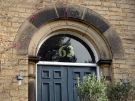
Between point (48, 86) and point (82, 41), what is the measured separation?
5.19 ft

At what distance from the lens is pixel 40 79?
10.3 metres

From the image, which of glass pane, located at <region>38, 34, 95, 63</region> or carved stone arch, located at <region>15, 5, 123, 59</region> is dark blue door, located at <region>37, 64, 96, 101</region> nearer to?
glass pane, located at <region>38, 34, 95, 63</region>

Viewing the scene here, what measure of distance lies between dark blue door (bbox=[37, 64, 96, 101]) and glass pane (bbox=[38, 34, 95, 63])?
0.31m

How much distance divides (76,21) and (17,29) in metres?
1.58

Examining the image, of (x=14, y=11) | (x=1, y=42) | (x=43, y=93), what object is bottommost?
(x=43, y=93)

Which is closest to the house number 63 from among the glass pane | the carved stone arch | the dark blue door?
the glass pane

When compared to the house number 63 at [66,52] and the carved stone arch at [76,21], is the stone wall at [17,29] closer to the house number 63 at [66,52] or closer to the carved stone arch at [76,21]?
the carved stone arch at [76,21]

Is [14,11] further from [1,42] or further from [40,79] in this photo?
[40,79]

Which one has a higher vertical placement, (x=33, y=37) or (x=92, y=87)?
(x=33, y=37)

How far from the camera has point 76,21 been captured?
1079cm

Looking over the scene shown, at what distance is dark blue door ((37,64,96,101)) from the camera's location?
10.3 metres


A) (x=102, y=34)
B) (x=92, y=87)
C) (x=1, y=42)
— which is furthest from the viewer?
(x=102, y=34)

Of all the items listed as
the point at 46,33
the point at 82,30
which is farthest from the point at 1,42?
the point at 82,30

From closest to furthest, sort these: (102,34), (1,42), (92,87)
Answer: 1. (92,87)
2. (1,42)
3. (102,34)
